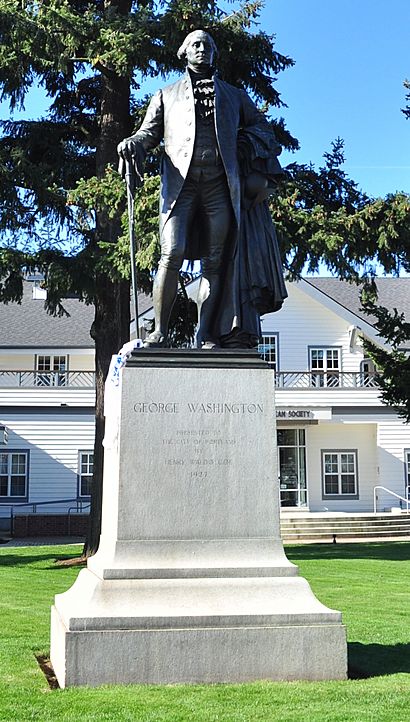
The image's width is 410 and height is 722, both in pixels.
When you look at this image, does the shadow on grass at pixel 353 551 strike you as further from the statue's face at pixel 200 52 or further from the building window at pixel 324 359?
the statue's face at pixel 200 52

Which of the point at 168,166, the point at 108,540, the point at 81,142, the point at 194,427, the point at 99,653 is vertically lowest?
the point at 99,653

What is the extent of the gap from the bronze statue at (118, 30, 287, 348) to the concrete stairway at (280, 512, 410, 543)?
19905 millimetres

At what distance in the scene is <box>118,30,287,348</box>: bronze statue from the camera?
7270 millimetres

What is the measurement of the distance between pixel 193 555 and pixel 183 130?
3.22 metres

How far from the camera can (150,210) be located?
1599cm

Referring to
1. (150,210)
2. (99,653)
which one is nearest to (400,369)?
(150,210)

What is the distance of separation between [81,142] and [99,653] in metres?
16.0

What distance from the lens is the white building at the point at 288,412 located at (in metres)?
32.9

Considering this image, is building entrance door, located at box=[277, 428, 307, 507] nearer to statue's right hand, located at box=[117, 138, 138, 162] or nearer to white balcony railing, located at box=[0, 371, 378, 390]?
white balcony railing, located at box=[0, 371, 378, 390]

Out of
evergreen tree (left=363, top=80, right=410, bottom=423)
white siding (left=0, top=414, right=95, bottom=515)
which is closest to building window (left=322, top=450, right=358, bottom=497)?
white siding (left=0, top=414, right=95, bottom=515)

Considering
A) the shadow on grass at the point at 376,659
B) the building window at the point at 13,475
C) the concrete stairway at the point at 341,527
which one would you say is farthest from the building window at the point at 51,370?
the shadow on grass at the point at 376,659

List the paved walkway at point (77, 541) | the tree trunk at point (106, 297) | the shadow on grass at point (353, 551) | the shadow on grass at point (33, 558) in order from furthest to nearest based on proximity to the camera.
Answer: the paved walkway at point (77, 541) → the shadow on grass at point (353, 551) → the shadow on grass at point (33, 558) → the tree trunk at point (106, 297)

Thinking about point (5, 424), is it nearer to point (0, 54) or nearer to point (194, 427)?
point (0, 54)

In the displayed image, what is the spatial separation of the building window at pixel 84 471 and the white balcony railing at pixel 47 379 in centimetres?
241
